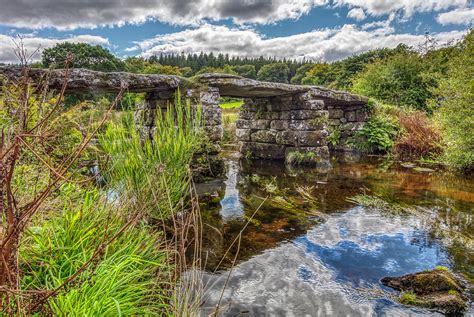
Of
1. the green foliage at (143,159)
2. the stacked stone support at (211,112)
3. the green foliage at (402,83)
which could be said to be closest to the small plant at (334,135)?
the green foliage at (402,83)

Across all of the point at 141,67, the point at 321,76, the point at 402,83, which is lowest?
the point at 402,83

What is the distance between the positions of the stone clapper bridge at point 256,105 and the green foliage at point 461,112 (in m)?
3.10

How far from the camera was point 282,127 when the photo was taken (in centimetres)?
1014

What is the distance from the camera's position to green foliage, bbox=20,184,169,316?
1.84m

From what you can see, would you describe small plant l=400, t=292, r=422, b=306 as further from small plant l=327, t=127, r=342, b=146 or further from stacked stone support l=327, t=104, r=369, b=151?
stacked stone support l=327, t=104, r=369, b=151

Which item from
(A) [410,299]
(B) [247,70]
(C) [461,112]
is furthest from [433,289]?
(B) [247,70]

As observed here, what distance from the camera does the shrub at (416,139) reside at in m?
10.8

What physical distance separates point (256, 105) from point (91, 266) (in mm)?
9579

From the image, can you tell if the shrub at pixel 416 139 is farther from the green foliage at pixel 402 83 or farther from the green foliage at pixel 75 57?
the green foliage at pixel 75 57

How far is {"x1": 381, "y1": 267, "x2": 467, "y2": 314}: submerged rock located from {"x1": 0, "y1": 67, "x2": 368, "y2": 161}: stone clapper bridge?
367cm

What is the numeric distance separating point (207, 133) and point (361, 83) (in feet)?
44.5

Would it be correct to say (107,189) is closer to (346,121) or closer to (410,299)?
(410,299)

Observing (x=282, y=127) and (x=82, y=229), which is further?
(x=282, y=127)

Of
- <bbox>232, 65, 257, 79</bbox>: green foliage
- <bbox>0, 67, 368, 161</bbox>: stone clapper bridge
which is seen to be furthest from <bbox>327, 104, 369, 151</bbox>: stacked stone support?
<bbox>232, 65, 257, 79</bbox>: green foliage
